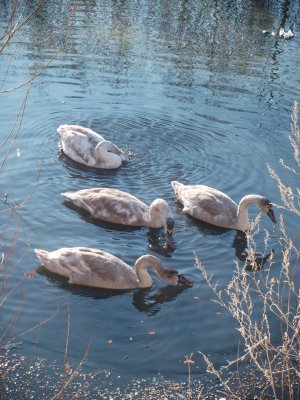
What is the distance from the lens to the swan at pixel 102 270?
10.5 metres

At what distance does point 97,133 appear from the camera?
54.7ft

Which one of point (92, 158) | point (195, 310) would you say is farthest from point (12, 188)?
point (195, 310)

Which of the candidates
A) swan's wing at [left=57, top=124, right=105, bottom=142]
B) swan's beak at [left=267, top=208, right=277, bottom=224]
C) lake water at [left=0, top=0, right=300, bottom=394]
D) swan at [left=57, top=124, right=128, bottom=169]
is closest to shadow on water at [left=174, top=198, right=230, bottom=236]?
lake water at [left=0, top=0, right=300, bottom=394]

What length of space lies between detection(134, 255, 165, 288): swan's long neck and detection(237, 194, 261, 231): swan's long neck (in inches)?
117

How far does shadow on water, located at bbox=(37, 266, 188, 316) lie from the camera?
10352 mm

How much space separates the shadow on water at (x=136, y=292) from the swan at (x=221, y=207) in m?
2.74

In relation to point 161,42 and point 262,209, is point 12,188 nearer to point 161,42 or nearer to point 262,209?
point 262,209

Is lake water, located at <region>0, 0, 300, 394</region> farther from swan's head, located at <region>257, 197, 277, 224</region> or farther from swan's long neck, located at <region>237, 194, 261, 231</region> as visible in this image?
swan's long neck, located at <region>237, 194, 261, 231</region>

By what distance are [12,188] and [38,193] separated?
1.95ft

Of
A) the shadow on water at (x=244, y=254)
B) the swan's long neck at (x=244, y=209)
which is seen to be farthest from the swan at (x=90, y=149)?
the shadow on water at (x=244, y=254)

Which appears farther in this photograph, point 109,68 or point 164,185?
point 109,68

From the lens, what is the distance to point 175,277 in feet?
34.7

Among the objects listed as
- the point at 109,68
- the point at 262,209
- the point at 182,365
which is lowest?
the point at 182,365

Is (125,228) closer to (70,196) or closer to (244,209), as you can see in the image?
(70,196)
